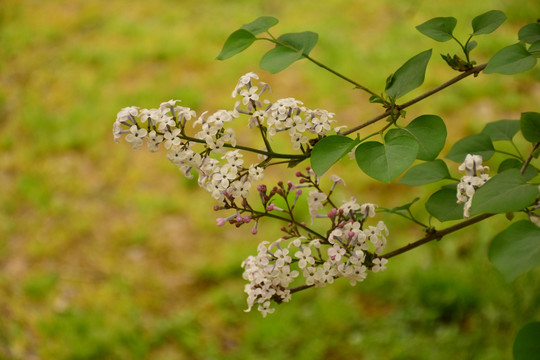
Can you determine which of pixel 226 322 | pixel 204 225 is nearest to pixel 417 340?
pixel 226 322

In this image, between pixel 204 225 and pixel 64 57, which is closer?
pixel 204 225

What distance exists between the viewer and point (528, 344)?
67 cm

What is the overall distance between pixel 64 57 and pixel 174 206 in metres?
1.89

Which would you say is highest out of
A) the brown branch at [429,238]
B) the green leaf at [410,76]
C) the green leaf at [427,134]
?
the green leaf at [410,76]

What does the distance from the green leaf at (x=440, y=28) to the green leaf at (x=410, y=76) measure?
3.4 inches

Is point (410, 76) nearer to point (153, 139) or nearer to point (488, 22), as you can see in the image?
point (488, 22)

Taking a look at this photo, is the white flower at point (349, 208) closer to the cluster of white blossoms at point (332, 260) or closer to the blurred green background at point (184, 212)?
the cluster of white blossoms at point (332, 260)

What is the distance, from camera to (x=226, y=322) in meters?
2.34

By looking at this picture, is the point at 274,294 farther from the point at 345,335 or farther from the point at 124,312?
the point at 124,312

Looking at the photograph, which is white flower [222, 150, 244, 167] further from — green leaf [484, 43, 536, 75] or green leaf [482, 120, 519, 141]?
green leaf [482, 120, 519, 141]

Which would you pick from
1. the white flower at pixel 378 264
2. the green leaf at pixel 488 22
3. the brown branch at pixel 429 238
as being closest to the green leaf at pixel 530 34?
the green leaf at pixel 488 22

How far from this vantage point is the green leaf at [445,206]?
85 centimetres

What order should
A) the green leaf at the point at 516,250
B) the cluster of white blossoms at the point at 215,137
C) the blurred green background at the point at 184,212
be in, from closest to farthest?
the green leaf at the point at 516,250 < the cluster of white blossoms at the point at 215,137 < the blurred green background at the point at 184,212

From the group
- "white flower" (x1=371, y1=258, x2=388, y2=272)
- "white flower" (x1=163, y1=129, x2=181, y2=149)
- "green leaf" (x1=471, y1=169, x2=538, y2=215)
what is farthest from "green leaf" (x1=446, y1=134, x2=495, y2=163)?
"white flower" (x1=163, y1=129, x2=181, y2=149)
